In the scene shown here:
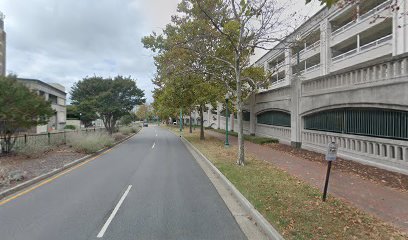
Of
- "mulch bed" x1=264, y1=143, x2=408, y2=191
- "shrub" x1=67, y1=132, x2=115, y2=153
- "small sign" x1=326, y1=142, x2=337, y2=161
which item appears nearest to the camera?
"small sign" x1=326, y1=142, x2=337, y2=161

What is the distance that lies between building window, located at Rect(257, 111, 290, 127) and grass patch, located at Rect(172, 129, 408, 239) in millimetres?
10582

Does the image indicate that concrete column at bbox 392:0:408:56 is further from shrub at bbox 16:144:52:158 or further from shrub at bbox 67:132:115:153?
shrub at bbox 16:144:52:158

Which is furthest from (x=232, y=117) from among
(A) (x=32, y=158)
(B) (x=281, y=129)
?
(A) (x=32, y=158)

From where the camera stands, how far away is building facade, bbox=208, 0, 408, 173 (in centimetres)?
892

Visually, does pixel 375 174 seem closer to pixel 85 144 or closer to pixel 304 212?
pixel 304 212

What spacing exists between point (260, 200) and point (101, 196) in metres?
4.13

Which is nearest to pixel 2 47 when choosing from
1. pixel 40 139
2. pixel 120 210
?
pixel 40 139

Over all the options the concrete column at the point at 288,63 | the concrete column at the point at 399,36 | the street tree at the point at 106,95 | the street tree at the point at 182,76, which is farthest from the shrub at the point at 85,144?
the concrete column at the point at 399,36

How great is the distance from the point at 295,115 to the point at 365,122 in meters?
6.04

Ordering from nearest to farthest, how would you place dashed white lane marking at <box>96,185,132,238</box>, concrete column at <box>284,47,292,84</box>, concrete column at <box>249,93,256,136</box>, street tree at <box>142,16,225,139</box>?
dashed white lane marking at <box>96,185,132,238</box> → concrete column at <box>284,47,292,84</box> → street tree at <box>142,16,225,139</box> → concrete column at <box>249,93,256,136</box>

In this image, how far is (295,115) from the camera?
54.8 feet

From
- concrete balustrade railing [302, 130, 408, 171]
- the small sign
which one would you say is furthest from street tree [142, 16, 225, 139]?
the small sign

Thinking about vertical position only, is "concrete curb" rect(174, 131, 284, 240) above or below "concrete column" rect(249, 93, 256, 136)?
below

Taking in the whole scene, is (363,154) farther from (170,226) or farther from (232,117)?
(232,117)
